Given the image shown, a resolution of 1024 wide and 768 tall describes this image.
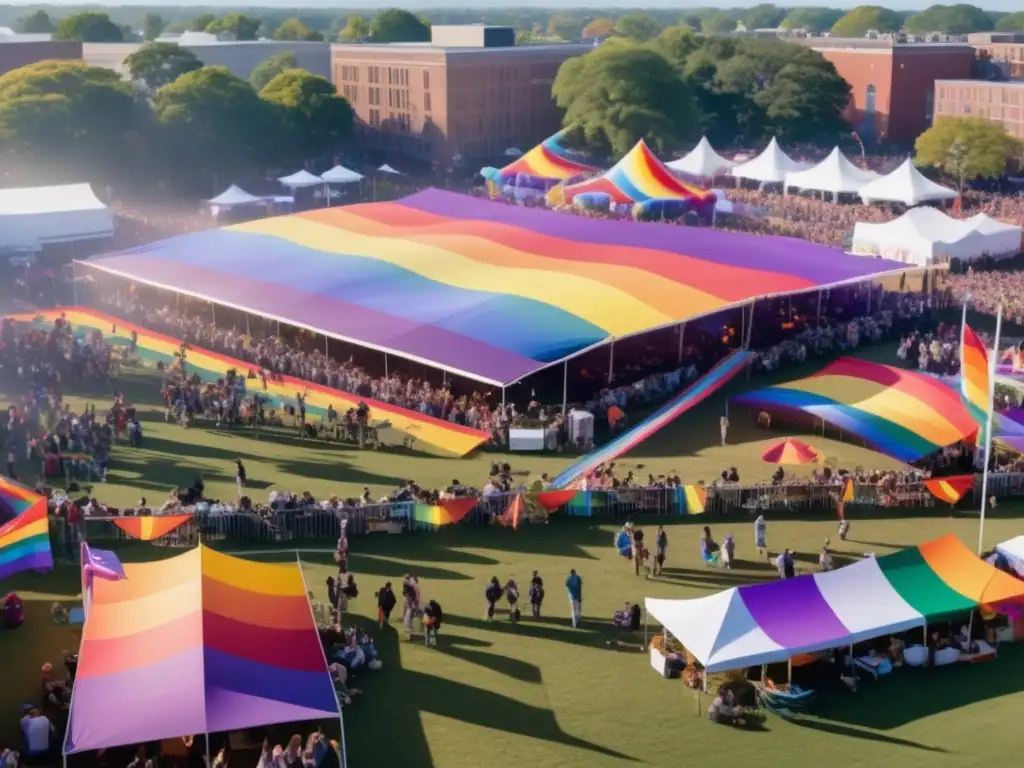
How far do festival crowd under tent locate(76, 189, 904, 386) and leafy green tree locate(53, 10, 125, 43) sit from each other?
75600mm

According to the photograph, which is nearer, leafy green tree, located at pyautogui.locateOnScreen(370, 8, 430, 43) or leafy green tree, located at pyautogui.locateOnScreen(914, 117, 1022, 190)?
leafy green tree, located at pyautogui.locateOnScreen(914, 117, 1022, 190)

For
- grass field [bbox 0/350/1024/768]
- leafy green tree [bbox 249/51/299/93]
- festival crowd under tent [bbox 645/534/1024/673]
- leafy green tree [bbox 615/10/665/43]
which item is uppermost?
leafy green tree [bbox 615/10/665/43]

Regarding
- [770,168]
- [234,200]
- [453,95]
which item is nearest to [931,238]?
[770,168]

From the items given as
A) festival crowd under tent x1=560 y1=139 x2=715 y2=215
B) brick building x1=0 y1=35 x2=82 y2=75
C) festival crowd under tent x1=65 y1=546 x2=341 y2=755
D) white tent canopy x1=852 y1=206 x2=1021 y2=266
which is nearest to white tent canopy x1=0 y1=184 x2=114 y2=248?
festival crowd under tent x1=560 y1=139 x2=715 y2=215

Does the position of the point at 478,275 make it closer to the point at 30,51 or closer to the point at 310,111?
the point at 310,111

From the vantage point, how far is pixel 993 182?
2542 inches

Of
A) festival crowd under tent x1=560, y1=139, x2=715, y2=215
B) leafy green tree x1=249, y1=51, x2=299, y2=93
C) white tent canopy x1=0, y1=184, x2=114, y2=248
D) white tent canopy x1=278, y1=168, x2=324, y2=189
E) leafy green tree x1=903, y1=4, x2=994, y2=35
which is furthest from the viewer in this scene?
leafy green tree x1=903, y1=4, x2=994, y2=35

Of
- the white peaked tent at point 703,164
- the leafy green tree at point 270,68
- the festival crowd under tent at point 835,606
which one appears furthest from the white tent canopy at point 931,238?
the leafy green tree at point 270,68

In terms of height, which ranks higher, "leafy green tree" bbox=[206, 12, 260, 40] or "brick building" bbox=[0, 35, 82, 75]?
"leafy green tree" bbox=[206, 12, 260, 40]

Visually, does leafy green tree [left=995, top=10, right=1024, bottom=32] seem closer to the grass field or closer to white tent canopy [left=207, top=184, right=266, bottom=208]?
white tent canopy [left=207, top=184, right=266, bottom=208]

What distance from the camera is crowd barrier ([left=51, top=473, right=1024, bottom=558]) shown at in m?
21.5

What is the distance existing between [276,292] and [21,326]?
21.6ft

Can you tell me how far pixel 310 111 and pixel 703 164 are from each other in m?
19.9

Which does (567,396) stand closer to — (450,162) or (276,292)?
(276,292)
